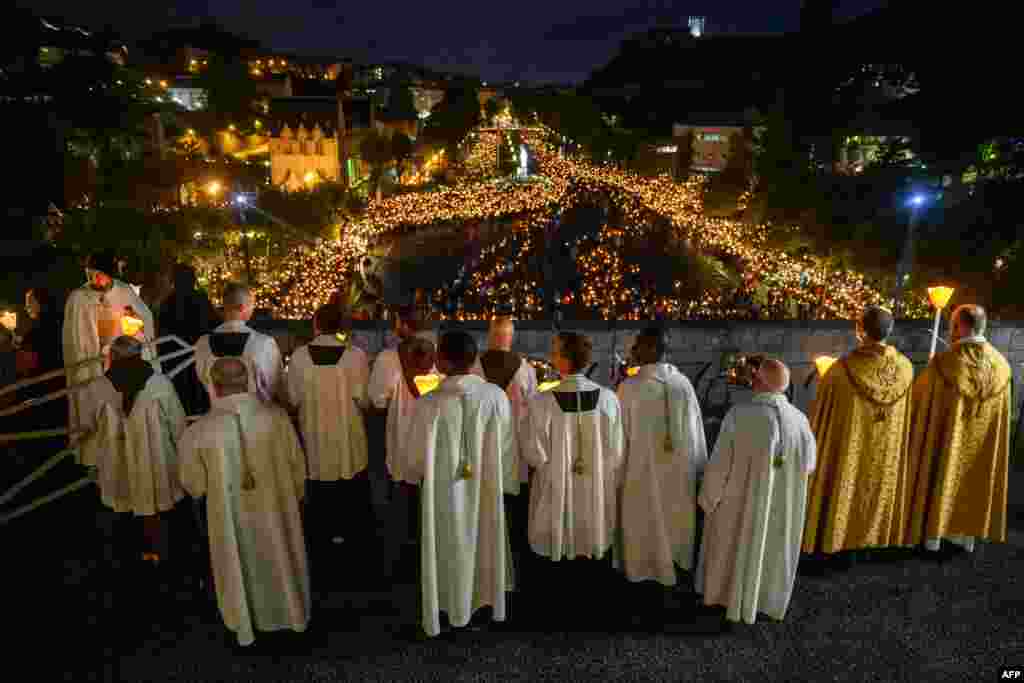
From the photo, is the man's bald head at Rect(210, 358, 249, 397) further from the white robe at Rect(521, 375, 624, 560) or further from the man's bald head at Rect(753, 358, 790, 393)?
the man's bald head at Rect(753, 358, 790, 393)

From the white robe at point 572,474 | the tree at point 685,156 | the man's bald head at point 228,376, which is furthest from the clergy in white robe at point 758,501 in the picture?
the tree at point 685,156

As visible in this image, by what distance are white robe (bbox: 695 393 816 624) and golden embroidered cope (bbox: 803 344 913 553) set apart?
2.21 ft

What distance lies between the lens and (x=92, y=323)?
5.93m

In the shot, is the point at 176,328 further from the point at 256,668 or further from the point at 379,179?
the point at 379,179

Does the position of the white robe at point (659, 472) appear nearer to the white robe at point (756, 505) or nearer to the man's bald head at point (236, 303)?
the white robe at point (756, 505)

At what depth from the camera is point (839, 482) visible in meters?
4.50

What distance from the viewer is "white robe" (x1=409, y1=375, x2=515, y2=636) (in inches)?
147

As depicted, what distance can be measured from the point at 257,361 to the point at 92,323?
7.74 feet

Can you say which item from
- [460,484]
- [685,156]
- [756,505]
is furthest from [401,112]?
[756,505]

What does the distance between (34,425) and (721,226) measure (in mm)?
17196

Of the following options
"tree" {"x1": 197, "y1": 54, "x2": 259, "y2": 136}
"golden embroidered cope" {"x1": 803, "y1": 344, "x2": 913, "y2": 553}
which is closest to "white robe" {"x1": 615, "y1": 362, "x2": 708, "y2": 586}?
"golden embroidered cope" {"x1": 803, "y1": 344, "x2": 913, "y2": 553}

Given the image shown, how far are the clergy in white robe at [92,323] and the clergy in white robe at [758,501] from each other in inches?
195

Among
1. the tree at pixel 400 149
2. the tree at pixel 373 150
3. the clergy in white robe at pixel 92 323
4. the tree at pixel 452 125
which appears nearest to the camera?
the clergy in white robe at pixel 92 323

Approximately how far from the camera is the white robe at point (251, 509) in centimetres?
359
